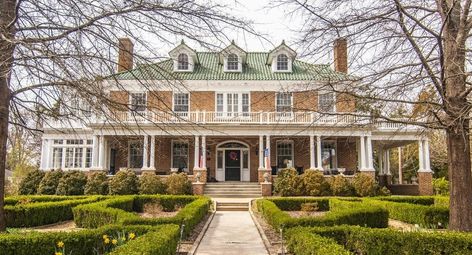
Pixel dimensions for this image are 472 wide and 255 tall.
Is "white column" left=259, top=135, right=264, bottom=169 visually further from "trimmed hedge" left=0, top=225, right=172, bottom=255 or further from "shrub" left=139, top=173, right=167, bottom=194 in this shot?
"trimmed hedge" left=0, top=225, right=172, bottom=255

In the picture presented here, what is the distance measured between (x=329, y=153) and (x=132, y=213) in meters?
19.0

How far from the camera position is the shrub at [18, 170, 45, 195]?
24.6 m

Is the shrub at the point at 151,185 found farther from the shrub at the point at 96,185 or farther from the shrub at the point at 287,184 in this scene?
the shrub at the point at 287,184

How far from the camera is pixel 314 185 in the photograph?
22953mm

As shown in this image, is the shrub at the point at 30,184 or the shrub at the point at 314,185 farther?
the shrub at the point at 30,184

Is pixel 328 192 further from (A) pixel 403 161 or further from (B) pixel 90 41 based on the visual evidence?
(A) pixel 403 161

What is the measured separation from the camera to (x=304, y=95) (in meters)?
9.27

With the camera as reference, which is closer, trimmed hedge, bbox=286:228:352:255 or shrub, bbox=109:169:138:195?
trimmed hedge, bbox=286:228:352:255

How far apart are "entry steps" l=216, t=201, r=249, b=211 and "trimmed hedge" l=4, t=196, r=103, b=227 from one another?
21.8ft

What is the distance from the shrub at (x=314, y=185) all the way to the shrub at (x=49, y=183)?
1446 cm

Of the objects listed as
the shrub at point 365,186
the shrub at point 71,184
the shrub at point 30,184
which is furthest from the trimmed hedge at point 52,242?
the shrub at point 30,184

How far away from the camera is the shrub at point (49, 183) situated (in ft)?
78.4

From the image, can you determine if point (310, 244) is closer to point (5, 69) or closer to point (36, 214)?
point (5, 69)

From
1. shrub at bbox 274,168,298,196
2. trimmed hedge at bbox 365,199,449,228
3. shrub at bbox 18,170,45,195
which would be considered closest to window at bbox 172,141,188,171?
shrub at bbox 274,168,298,196
